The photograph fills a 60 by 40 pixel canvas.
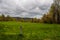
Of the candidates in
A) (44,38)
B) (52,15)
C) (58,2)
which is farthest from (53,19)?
(44,38)

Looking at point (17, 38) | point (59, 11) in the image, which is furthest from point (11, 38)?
point (59, 11)

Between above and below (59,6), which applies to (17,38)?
below

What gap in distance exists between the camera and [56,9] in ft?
209

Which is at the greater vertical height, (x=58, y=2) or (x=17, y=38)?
(x=58, y=2)

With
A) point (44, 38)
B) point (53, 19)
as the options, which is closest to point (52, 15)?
point (53, 19)

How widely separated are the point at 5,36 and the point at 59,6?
31591 millimetres

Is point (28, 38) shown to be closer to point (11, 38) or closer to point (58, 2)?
point (11, 38)

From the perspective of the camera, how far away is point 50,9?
66500 millimetres

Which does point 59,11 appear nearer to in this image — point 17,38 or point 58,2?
point 58,2

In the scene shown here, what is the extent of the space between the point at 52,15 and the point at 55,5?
3.35 m

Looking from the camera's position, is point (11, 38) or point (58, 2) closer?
point (11, 38)

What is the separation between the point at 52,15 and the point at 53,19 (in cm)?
140

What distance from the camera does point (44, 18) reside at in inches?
2611

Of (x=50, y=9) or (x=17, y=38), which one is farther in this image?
(x=50, y=9)
